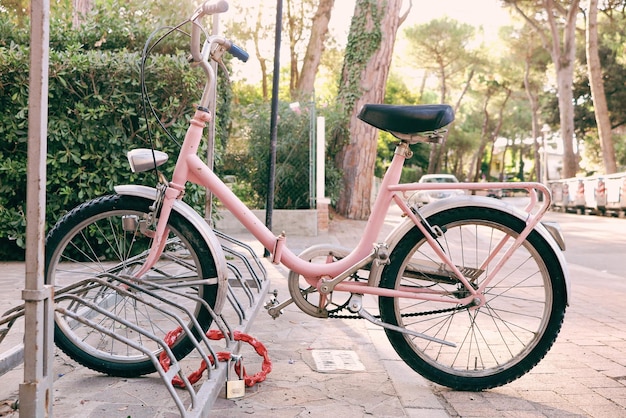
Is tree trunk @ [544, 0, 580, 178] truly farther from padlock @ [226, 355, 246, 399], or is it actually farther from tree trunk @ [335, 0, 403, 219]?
padlock @ [226, 355, 246, 399]

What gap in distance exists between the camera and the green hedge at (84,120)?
6289 millimetres

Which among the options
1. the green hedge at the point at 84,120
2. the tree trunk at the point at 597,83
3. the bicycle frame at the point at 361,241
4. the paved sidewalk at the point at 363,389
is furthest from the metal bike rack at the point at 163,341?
the tree trunk at the point at 597,83

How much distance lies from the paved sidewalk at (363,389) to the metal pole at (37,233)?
29.1 inches

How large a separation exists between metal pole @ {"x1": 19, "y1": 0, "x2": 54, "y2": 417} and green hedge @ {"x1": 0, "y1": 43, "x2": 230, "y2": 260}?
15.8 ft

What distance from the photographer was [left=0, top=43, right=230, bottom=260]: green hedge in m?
6.29

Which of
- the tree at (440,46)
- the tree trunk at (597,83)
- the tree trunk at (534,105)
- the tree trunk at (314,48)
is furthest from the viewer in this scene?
the tree at (440,46)

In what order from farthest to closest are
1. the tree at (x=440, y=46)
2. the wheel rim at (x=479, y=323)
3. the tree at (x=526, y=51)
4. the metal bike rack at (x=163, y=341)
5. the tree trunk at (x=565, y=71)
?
the tree at (x=440, y=46) → the tree at (x=526, y=51) → the tree trunk at (x=565, y=71) → the wheel rim at (x=479, y=323) → the metal bike rack at (x=163, y=341)

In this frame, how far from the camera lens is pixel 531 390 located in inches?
115

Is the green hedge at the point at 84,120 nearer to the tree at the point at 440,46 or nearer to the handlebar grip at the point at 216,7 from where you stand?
the handlebar grip at the point at 216,7

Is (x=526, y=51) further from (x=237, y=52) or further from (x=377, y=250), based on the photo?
(x=377, y=250)

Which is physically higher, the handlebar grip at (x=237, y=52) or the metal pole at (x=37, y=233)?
the handlebar grip at (x=237, y=52)

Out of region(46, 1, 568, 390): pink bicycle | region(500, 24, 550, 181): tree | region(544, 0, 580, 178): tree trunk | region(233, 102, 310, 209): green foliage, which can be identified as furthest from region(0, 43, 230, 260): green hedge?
region(500, 24, 550, 181): tree

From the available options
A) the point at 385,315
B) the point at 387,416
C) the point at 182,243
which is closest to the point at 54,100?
the point at 182,243

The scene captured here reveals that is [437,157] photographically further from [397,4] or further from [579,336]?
[579,336]
